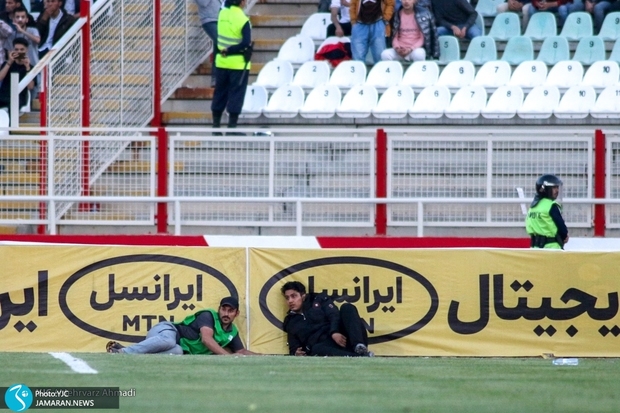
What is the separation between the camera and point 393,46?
19703mm

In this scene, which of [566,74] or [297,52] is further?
[297,52]

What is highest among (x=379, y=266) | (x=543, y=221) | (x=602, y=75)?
(x=602, y=75)

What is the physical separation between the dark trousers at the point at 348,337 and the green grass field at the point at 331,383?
3.20 ft

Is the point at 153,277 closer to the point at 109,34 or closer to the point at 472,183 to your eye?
the point at 472,183

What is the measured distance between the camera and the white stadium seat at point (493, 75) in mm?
18703

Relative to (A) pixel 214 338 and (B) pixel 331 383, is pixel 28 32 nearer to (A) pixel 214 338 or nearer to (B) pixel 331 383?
(A) pixel 214 338

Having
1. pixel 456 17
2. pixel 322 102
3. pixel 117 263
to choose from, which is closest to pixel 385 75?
pixel 322 102

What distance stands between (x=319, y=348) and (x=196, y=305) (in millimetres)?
1524

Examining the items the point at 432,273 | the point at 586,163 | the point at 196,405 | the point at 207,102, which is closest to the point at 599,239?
the point at 586,163

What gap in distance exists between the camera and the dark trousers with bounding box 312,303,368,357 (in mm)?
13273

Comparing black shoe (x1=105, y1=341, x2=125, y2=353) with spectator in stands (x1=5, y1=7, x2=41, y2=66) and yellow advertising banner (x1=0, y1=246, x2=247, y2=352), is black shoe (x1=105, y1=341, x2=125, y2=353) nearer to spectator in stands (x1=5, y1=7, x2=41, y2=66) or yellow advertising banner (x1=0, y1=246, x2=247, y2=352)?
yellow advertising banner (x1=0, y1=246, x2=247, y2=352)

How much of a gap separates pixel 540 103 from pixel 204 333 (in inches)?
270

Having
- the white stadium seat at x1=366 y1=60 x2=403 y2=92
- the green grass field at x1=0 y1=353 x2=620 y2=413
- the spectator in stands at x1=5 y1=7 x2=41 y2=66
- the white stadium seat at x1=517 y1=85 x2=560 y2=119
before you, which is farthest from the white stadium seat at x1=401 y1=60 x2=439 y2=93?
the green grass field at x1=0 y1=353 x2=620 y2=413

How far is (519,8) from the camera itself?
67.4 feet
